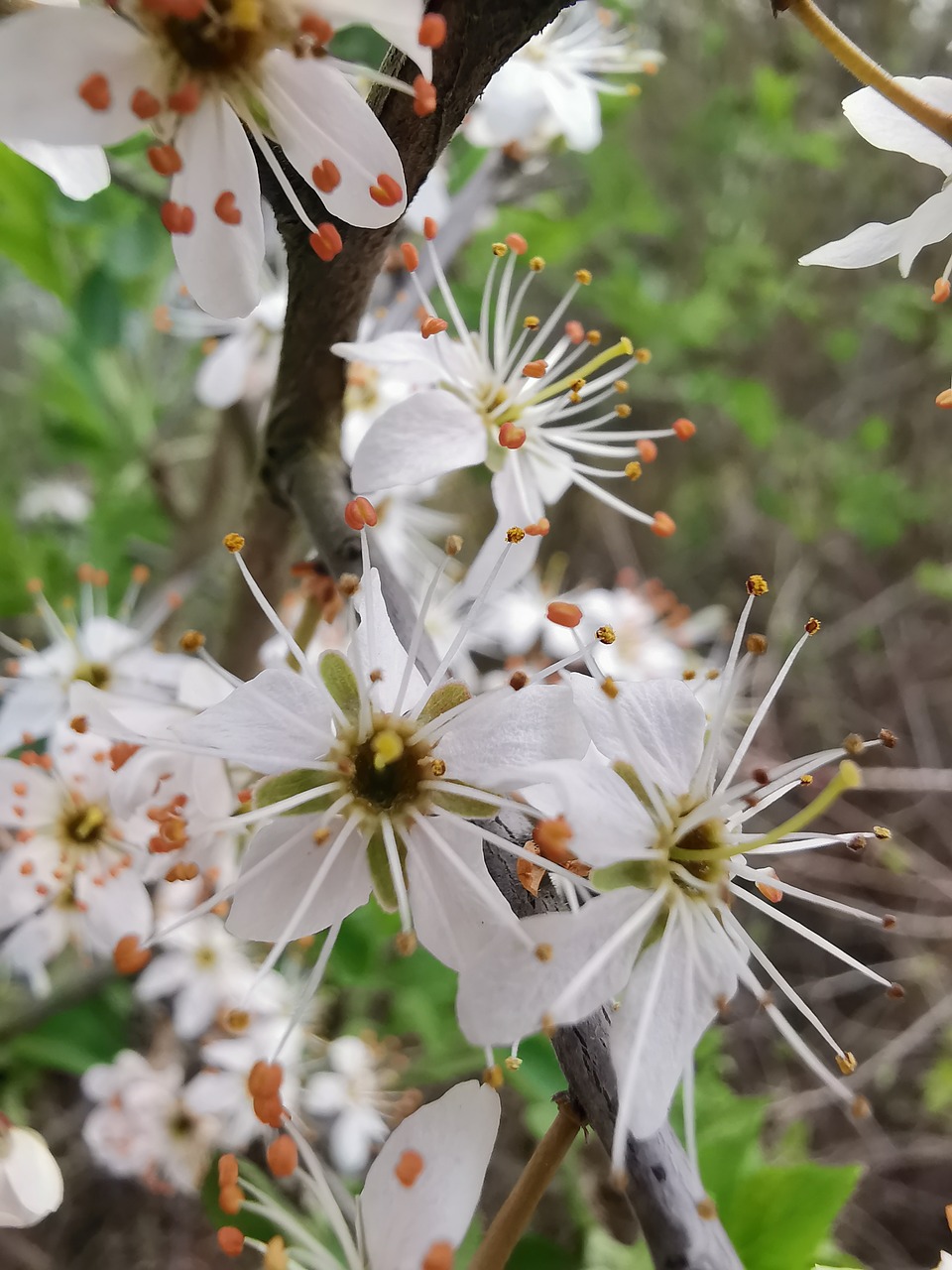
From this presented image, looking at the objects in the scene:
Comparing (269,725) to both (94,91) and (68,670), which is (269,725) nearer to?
(94,91)

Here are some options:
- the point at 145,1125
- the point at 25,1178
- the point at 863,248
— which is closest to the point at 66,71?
the point at 863,248

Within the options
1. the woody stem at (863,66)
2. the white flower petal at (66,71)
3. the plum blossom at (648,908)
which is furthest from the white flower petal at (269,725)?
the woody stem at (863,66)

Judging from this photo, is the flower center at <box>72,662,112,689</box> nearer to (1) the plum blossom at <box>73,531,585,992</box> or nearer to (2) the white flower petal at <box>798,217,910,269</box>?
(1) the plum blossom at <box>73,531,585,992</box>

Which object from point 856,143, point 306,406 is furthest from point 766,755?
point 306,406

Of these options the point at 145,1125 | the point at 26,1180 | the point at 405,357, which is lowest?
the point at 145,1125

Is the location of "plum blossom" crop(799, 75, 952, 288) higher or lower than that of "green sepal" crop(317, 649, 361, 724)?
higher

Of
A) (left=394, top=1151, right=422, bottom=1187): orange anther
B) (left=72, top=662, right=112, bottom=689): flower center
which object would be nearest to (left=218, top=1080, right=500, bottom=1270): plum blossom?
(left=394, top=1151, right=422, bottom=1187): orange anther
